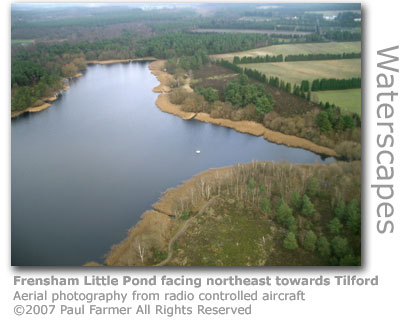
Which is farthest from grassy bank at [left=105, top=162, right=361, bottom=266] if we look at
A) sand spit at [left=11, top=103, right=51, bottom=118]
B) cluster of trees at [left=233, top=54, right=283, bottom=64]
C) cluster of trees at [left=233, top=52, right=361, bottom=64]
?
cluster of trees at [left=233, top=54, right=283, bottom=64]

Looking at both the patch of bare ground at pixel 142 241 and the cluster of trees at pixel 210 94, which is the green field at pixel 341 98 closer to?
the cluster of trees at pixel 210 94

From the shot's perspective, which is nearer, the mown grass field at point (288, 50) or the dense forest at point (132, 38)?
the dense forest at point (132, 38)

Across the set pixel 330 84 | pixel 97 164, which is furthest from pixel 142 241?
pixel 330 84

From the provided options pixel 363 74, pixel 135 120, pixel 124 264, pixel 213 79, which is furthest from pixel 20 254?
pixel 213 79

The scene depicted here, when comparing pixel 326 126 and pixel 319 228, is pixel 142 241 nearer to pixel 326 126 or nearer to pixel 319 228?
pixel 319 228

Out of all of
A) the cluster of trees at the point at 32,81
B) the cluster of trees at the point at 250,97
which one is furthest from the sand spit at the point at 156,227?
the cluster of trees at the point at 32,81

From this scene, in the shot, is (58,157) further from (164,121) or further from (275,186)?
(275,186)
